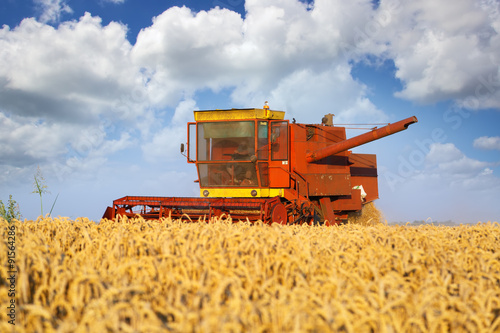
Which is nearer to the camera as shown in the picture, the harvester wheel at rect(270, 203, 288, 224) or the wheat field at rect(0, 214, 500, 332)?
the wheat field at rect(0, 214, 500, 332)

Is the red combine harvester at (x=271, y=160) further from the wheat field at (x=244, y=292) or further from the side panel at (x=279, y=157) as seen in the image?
the wheat field at (x=244, y=292)

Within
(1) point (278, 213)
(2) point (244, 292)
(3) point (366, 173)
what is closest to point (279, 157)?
(1) point (278, 213)

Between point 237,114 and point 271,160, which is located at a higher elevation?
point 237,114

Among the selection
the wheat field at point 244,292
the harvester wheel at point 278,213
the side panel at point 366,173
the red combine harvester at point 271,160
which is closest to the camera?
the wheat field at point 244,292

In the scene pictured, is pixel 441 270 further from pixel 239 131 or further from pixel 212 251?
pixel 239 131

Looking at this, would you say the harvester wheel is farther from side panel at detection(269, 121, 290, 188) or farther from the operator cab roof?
the operator cab roof

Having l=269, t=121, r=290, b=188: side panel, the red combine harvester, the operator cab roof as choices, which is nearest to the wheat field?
the red combine harvester

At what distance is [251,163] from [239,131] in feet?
3.44

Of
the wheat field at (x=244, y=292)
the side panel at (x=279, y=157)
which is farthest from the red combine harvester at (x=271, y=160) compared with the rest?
the wheat field at (x=244, y=292)

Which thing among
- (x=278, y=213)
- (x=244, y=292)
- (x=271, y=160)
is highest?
(x=271, y=160)

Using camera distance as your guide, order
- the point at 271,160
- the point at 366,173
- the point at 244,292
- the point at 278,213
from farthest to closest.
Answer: the point at 366,173 → the point at 271,160 → the point at 278,213 → the point at 244,292

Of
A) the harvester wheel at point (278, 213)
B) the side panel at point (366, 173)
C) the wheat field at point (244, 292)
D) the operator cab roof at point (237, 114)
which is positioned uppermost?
the operator cab roof at point (237, 114)

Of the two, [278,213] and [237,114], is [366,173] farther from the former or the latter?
[278,213]

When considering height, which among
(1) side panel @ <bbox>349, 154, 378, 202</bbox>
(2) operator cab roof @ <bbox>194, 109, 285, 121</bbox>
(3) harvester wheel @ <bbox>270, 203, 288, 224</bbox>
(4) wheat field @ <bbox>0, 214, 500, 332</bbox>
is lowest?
(4) wheat field @ <bbox>0, 214, 500, 332</bbox>
